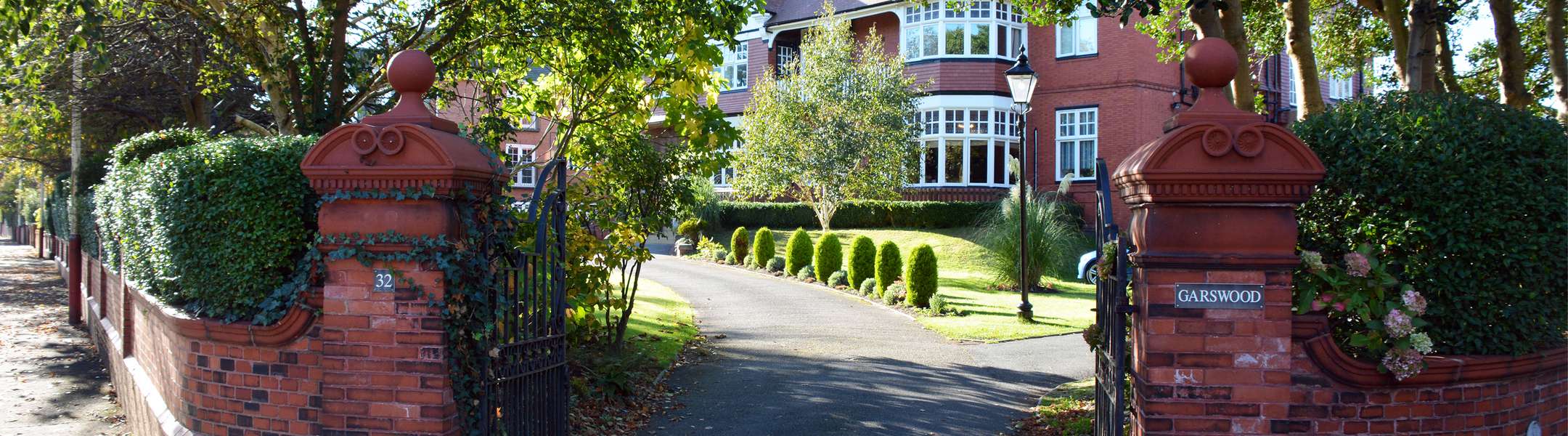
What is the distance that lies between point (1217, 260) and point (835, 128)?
20169 mm

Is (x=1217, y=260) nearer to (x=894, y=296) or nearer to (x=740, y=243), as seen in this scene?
(x=894, y=296)

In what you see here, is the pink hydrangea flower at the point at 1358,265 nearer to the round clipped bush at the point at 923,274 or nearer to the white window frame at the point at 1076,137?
the round clipped bush at the point at 923,274

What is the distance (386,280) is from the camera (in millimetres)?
4664

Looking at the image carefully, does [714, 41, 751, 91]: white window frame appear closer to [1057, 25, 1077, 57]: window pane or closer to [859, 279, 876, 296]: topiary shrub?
[1057, 25, 1077, 57]: window pane

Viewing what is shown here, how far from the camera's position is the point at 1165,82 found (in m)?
26.6

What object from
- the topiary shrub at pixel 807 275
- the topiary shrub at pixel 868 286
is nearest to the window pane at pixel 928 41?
the topiary shrub at pixel 807 275

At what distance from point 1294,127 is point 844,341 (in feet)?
24.6

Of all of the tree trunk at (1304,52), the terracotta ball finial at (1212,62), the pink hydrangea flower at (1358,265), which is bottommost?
the pink hydrangea flower at (1358,265)

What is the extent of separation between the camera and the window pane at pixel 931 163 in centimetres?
2764

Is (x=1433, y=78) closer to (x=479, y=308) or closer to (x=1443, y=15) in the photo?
(x=1443, y=15)

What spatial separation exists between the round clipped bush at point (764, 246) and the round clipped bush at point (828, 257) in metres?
2.75

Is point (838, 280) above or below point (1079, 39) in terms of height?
below

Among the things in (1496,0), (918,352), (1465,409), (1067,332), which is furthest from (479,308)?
(1067,332)

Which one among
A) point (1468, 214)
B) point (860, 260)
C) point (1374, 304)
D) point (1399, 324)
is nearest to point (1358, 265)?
point (1374, 304)
